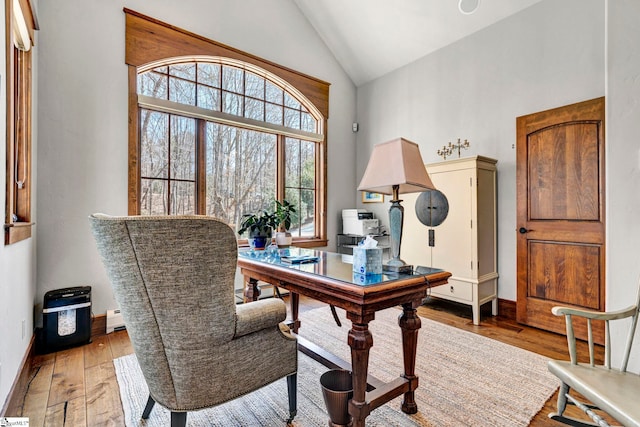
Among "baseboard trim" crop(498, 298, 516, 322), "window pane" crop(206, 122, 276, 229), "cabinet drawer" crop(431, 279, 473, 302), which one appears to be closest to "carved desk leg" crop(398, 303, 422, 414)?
"cabinet drawer" crop(431, 279, 473, 302)

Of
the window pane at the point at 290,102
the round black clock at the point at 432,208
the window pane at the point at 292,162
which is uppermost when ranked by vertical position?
the window pane at the point at 290,102

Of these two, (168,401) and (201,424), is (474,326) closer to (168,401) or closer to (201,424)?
(201,424)

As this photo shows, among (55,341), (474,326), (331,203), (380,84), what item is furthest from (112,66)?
(474,326)

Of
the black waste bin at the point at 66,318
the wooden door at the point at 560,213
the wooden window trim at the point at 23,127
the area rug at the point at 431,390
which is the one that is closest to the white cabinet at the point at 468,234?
the wooden door at the point at 560,213

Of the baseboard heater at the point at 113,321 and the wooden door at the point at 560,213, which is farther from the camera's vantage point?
the baseboard heater at the point at 113,321

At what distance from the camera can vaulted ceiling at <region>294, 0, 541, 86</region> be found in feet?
11.4

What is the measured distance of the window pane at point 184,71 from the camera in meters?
3.40

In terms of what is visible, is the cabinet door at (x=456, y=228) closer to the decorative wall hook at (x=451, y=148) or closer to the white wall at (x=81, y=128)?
the decorative wall hook at (x=451, y=148)

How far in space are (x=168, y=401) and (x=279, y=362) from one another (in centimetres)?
49

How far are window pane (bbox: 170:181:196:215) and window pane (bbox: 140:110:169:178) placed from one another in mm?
173

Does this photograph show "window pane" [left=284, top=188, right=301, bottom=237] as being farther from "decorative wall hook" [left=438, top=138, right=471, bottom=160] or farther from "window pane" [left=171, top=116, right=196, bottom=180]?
"decorative wall hook" [left=438, top=138, right=471, bottom=160]

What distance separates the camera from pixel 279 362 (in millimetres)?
1518

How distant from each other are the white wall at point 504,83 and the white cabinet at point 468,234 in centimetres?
17

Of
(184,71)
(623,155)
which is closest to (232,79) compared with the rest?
(184,71)
